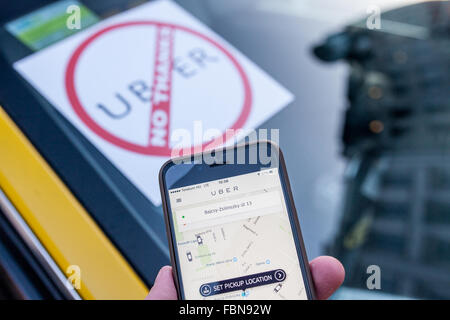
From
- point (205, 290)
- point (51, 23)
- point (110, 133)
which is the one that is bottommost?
point (205, 290)

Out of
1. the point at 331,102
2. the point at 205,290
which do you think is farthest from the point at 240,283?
the point at 331,102

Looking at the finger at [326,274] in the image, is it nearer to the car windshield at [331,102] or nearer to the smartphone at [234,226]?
the smartphone at [234,226]

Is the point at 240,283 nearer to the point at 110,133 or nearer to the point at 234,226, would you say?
the point at 234,226

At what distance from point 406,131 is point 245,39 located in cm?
50

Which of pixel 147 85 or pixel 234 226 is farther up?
pixel 147 85

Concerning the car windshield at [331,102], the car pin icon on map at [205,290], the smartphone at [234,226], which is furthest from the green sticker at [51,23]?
the car pin icon on map at [205,290]

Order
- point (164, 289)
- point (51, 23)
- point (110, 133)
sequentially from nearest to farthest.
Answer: point (164, 289) → point (110, 133) → point (51, 23)

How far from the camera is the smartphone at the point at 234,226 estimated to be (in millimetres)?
470

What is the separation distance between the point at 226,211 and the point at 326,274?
13cm

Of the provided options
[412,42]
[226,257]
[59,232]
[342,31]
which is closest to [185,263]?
[226,257]

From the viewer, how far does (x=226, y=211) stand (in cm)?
49

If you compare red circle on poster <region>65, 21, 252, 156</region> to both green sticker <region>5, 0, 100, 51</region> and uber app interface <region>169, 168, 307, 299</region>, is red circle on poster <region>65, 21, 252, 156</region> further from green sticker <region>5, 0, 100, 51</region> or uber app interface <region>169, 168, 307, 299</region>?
uber app interface <region>169, 168, 307, 299</region>

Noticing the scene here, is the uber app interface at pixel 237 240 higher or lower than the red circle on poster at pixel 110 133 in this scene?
lower

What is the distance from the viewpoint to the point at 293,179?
2.45ft
